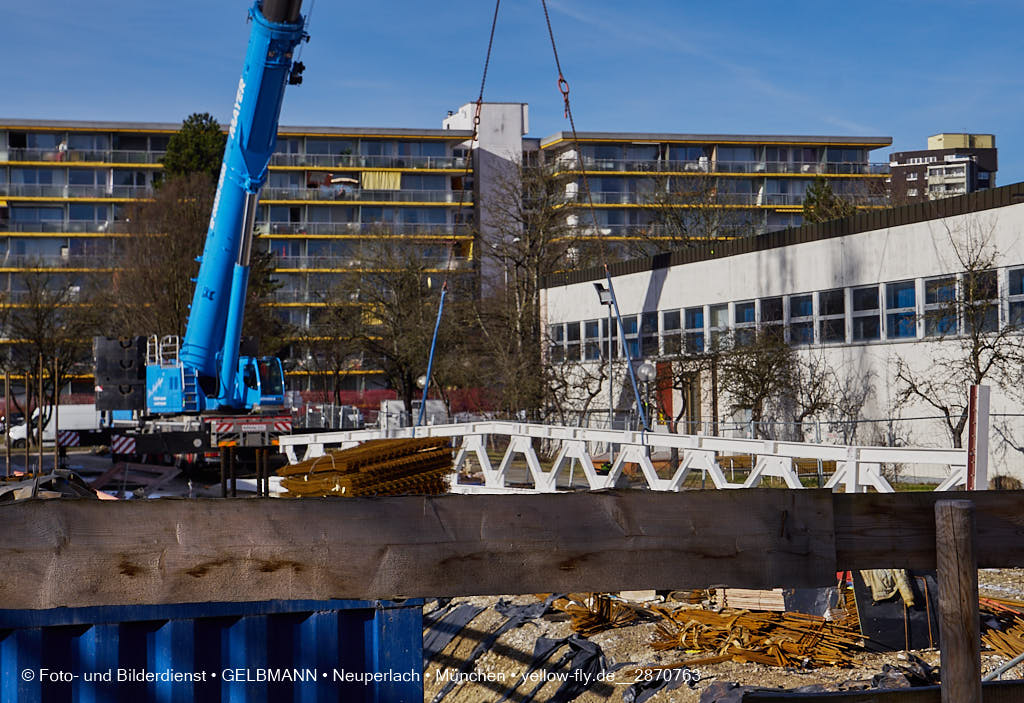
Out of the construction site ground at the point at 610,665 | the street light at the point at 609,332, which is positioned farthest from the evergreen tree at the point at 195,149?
the construction site ground at the point at 610,665

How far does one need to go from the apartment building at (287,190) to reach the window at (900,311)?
1838 inches

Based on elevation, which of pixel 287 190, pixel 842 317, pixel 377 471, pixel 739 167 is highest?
pixel 739 167

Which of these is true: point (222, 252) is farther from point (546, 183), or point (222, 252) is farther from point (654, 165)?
point (654, 165)

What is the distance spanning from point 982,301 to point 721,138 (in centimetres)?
5901

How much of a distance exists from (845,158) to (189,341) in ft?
221

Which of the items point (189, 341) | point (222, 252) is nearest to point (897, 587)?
point (222, 252)

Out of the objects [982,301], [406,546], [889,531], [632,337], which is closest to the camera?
[406,546]

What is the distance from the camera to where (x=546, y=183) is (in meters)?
42.6

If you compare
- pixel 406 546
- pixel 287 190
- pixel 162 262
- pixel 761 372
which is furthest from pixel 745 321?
pixel 287 190

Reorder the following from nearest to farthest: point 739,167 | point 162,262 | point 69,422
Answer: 1. point 69,422
2. point 162,262
3. point 739,167

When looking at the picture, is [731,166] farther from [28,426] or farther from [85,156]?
[28,426]

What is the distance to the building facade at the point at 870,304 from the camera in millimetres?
21859

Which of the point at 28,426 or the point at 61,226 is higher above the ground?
the point at 61,226

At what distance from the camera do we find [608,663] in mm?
9531
